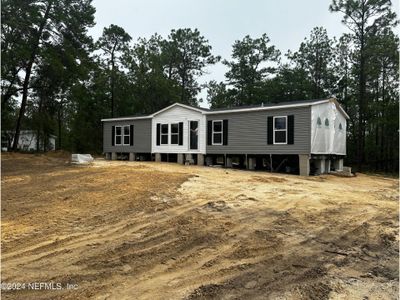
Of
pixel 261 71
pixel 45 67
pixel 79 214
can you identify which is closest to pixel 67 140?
pixel 45 67

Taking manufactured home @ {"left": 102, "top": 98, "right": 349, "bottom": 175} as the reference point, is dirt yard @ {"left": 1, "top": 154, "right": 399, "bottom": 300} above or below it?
below

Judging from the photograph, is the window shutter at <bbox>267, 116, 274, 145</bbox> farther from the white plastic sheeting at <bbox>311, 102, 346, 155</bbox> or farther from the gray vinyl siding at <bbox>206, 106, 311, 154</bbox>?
the white plastic sheeting at <bbox>311, 102, 346, 155</bbox>

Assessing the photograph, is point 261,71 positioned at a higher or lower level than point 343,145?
higher

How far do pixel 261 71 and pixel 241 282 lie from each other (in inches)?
1324

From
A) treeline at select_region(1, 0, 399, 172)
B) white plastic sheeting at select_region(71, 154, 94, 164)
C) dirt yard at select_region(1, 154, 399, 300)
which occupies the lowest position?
dirt yard at select_region(1, 154, 399, 300)

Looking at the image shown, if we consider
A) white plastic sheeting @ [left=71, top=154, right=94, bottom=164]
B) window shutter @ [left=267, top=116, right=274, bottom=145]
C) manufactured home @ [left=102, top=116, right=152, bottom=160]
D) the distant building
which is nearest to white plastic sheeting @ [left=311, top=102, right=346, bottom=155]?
window shutter @ [left=267, top=116, right=274, bottom=145]

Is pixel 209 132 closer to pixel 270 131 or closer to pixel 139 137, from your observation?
pixel 270 131

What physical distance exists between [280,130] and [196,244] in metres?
12.4

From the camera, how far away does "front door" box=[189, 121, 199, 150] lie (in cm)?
2036

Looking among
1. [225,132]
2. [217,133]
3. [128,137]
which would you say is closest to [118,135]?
[128,137]

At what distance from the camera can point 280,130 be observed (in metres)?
17.0

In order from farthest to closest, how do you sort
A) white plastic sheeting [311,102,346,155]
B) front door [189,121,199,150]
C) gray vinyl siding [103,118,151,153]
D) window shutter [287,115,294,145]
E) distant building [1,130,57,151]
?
distant building [1,130,57,151]
gray vinyl siding [103,118,151,153]
front door [189,121,199,150]
window shutter [287,115,294,145]
white plastic sheeting [311,102,346,155]

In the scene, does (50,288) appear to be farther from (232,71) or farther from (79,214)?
(232,71)

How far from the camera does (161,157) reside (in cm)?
2223
